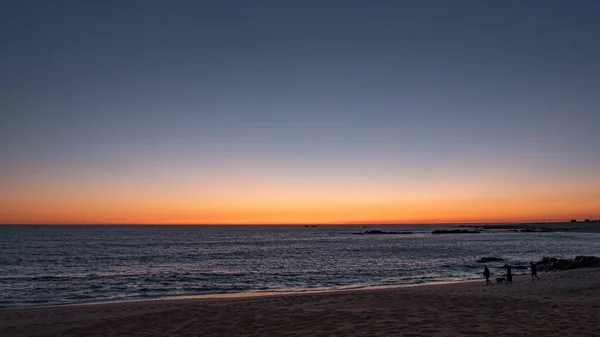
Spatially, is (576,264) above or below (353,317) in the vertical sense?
below

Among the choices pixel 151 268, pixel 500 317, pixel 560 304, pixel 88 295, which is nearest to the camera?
pixel 500 317

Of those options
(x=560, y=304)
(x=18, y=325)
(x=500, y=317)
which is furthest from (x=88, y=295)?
(x=560, y=304)

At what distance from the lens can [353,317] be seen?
15852 mm

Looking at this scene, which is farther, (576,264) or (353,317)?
(576,264)

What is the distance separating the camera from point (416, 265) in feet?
170

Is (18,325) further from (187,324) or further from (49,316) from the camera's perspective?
(187,324)

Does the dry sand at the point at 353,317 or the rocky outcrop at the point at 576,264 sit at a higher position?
the dry sand at the point at 353,317

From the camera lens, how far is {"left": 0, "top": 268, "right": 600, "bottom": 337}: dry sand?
13586 millimetres

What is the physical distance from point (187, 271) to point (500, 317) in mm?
37396

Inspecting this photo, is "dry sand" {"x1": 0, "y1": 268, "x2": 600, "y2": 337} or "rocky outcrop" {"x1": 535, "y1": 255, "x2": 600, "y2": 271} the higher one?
"dry sand" {"x1": 0, "y1": 268, "x2": 600, "y2": 337}

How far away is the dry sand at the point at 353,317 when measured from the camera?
13586 millimetres

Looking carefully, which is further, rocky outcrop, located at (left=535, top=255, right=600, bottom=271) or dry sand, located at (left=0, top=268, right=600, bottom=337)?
rocky outcrop, located at (left=535, top=255, right=600, bottom=271)

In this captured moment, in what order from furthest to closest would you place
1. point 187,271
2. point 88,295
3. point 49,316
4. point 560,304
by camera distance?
point 187,271
point 88,295
point 49,316
point 560,304

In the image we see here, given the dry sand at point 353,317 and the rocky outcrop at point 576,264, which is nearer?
the dry sand at point 353,317
